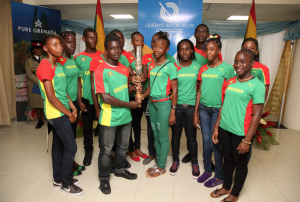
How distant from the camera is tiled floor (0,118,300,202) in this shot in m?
2.16

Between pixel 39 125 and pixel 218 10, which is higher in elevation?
pixel 218 10

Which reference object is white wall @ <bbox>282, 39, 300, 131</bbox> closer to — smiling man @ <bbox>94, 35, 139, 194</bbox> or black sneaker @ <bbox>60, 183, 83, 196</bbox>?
smiling man @ <bbox>94, 35, 139, 194</bbox>

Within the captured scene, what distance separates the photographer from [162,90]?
2.27 metres

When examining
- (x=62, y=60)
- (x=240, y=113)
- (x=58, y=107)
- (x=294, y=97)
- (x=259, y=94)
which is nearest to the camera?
(x=259, y=94)

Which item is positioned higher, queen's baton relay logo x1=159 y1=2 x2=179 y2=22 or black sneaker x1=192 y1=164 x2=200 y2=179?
queen's baton relay logo x1=159 y1=2 x2=179 y2=22

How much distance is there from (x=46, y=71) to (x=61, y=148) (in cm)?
89

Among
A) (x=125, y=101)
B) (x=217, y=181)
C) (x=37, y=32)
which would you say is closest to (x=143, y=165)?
(x=217, y=181)

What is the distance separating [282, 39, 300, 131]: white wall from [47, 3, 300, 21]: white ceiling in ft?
2.57

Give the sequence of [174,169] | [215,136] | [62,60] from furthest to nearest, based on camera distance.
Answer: [174,169]
[62,60]
[215,136]

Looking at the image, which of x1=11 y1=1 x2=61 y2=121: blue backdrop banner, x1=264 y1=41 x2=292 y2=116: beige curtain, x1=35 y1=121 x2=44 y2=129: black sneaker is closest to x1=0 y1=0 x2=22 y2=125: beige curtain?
x1=11 y1=1 x2=61 y2=121: blue backdrop banner

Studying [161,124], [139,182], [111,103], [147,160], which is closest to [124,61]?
[111,103]

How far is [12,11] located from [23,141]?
8.24ft

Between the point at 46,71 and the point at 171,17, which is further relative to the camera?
the point at 171,17

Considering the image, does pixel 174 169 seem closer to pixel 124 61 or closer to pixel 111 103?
pixel 111 103
